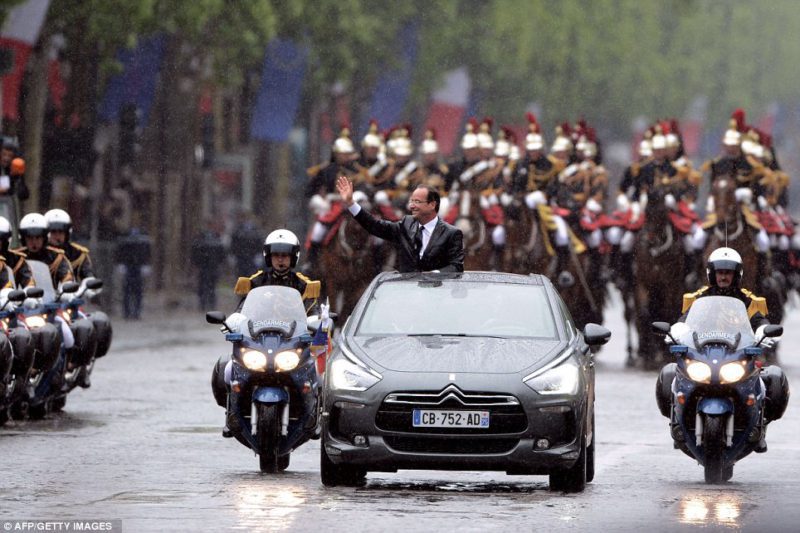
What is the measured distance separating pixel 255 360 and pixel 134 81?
2858cm

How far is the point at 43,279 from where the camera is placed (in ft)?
64.7

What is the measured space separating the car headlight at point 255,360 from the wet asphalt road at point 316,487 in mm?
665

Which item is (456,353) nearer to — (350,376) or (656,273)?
(350,376)

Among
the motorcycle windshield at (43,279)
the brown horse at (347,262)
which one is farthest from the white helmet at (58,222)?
the brown horse at (347,262)

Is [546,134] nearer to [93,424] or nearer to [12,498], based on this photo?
[93,424]

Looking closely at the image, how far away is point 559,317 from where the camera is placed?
49.2 ft

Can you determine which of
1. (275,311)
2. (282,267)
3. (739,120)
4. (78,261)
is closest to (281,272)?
(282,267)

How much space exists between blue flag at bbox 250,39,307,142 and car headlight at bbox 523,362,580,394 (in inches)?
1336

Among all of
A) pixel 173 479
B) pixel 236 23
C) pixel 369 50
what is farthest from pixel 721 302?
pixel 369 50

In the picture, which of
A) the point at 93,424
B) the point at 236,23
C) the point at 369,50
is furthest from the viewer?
the point at 369,50

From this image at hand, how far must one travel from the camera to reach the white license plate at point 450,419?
13.9m

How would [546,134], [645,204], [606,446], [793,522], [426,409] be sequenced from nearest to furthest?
[793,522], [426,409], [606,446], [645,204], [546,134]

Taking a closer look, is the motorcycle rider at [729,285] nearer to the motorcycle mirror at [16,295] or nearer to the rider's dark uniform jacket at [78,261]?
the motorcycle mirror at [16,295]

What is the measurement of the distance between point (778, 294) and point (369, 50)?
25.9 meters
